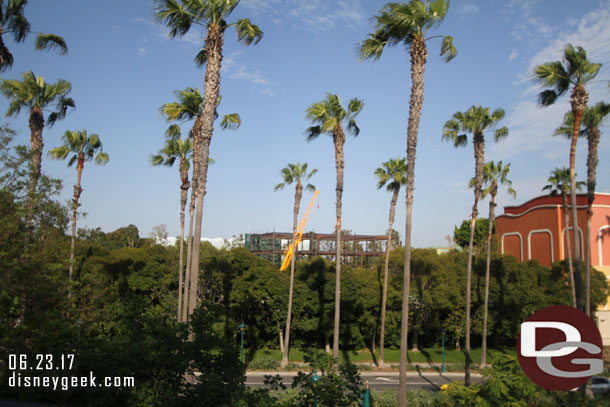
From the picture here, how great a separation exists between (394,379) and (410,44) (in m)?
23.0

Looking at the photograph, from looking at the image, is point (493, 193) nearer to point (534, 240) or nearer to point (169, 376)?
point (534, 240)

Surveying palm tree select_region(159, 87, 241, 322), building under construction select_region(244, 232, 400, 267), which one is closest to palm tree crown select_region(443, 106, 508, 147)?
palm tree select_region(159, 87, 241, 322)

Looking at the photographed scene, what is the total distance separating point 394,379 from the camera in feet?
103

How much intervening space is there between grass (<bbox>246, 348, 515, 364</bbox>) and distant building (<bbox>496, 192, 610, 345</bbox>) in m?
14.1

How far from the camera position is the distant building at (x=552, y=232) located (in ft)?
150

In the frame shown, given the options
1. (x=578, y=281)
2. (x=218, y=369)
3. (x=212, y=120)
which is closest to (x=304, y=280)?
(x=578, y=281)

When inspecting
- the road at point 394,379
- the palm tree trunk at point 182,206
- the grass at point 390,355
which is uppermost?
the palm tree trunk at point 182,206

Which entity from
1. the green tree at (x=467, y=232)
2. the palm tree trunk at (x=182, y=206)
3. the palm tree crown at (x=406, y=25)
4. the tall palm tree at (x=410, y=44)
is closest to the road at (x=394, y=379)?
the palm tree trunk at (x=182, y=206)

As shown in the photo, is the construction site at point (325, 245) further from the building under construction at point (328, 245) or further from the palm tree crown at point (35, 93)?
the palm tree crown at point (35, 93)

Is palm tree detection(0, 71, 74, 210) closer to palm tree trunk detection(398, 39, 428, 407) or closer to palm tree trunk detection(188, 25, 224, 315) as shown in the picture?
palm tree trunk detection(188, 25, 224, 315)
